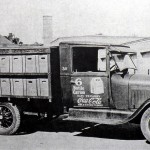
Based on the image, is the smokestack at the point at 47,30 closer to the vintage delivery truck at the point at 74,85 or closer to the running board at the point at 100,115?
the vintage delivery truck at the point at 74,85

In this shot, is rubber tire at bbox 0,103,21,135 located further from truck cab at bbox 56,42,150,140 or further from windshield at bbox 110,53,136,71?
windshield at bbox 110,53,136,71

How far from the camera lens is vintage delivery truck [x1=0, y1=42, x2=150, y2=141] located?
6586mm

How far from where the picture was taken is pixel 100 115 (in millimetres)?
6684

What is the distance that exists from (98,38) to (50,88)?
2682 centimetres

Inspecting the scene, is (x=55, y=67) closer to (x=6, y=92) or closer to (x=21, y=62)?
(x=21, y=62)

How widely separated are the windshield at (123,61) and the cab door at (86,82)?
0.19 metres

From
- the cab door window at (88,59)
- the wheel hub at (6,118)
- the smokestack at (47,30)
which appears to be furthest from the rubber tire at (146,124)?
the smokestack at (47,30)

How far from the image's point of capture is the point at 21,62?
717 centimetres

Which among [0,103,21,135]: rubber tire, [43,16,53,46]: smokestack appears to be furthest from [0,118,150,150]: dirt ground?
[43,16,53,46]: smokestack

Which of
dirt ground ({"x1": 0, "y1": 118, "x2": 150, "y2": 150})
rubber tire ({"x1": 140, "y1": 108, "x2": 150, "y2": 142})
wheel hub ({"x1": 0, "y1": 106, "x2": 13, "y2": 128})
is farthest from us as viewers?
wheel hub ({"x1": 0, "y1": 106, "x2": 13, "y2": 128})

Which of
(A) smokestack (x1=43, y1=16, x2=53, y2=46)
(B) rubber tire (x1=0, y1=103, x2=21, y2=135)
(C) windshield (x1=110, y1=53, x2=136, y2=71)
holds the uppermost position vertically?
(A) smokestack (x1=43, y1=16, x2=53, y2=46)

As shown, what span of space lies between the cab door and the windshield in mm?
194

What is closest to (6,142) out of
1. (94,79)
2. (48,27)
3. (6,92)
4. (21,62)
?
(6,92)

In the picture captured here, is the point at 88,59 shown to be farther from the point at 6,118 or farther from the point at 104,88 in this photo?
the point at 6,118
